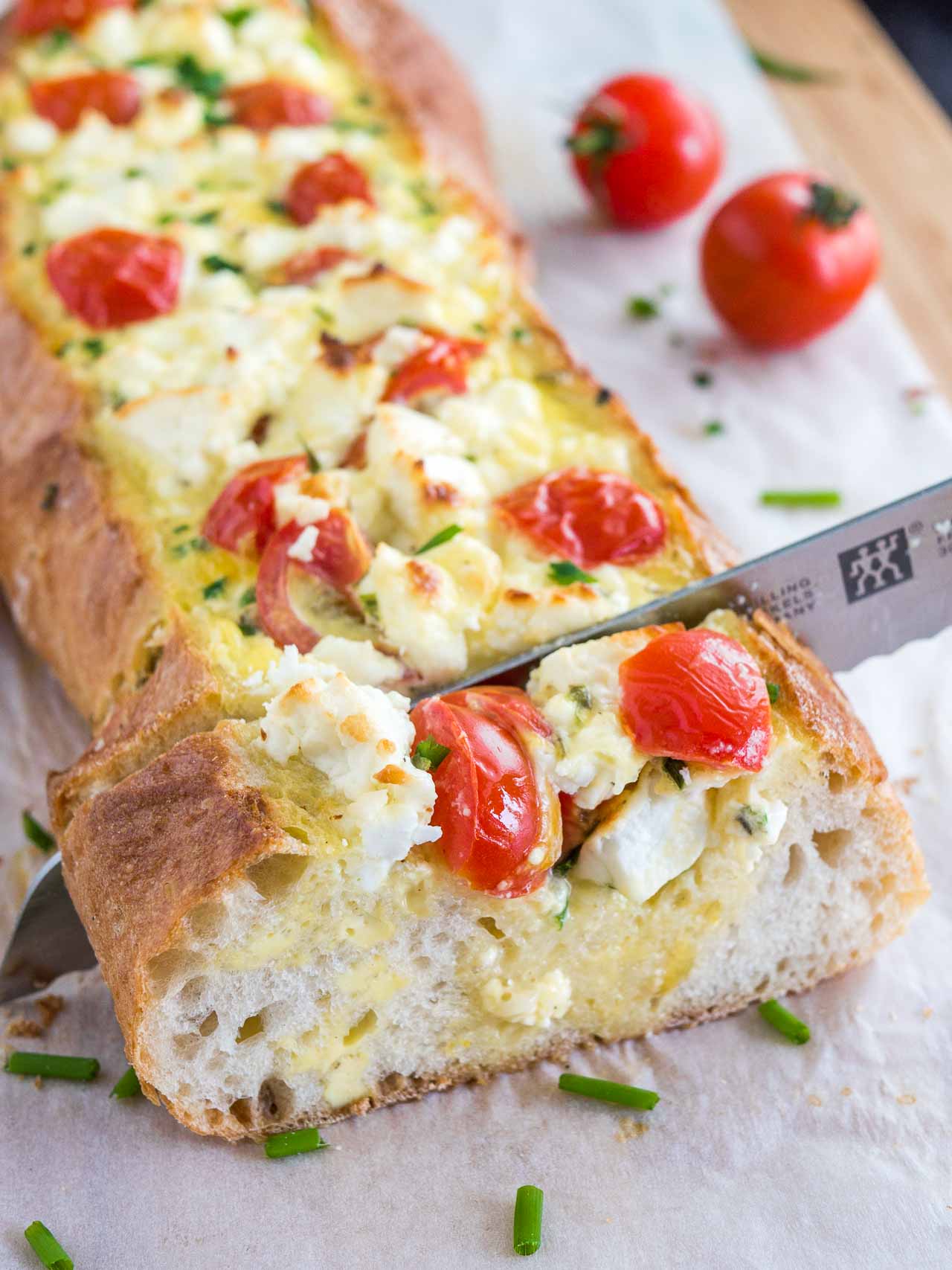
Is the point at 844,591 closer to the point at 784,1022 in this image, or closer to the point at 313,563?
the point at 784,1022

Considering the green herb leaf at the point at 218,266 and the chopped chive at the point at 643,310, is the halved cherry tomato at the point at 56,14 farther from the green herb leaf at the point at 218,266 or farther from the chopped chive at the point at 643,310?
the chopped chive at the point at 643,310

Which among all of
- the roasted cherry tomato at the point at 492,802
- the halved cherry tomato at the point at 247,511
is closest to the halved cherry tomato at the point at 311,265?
the halved cherry tomato at the point at 247,511

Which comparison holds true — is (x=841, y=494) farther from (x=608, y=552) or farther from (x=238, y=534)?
(x=238, y=534)

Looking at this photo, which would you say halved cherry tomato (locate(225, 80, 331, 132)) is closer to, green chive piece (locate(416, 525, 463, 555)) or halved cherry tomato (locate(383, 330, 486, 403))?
halved cherry tomato (locate(383, 330, 486, 403))

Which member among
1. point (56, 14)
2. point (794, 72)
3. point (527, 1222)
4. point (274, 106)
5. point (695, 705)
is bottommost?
point (794, 72)

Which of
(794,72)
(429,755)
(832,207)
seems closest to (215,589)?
(429,755)

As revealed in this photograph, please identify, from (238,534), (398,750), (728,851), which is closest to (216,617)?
(238,534)

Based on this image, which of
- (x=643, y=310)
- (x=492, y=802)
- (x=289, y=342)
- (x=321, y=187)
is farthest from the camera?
(x=643, y=310)
